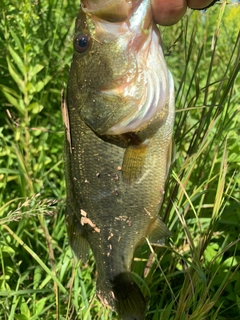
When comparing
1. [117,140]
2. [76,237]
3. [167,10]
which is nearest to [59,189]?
[76,237]

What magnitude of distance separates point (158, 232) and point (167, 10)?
85 cm

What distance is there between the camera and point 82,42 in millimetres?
1626

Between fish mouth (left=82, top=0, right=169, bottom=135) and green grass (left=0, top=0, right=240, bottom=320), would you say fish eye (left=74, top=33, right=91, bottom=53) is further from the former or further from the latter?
green grass (left=0, top=0, right=240, bottom=320)

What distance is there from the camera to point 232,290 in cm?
200

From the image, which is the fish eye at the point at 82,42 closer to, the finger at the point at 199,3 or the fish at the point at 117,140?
the fish at the point at 117,140

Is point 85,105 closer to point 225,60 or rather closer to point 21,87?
point 21,87

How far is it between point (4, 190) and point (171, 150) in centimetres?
115

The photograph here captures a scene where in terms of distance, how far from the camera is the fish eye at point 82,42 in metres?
1.61

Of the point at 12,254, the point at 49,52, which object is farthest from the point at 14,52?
the point at 12,254

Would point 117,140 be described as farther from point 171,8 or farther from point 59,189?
point 59,189

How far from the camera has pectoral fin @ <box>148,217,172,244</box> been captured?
5.48 ft

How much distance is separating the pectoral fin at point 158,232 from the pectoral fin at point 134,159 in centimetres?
24

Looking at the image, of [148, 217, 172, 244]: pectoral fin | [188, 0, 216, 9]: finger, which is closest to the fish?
[148, 217, 172, 244]: pectoral fin

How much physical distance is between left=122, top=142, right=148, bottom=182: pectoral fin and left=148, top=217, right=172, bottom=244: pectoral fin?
24cm
